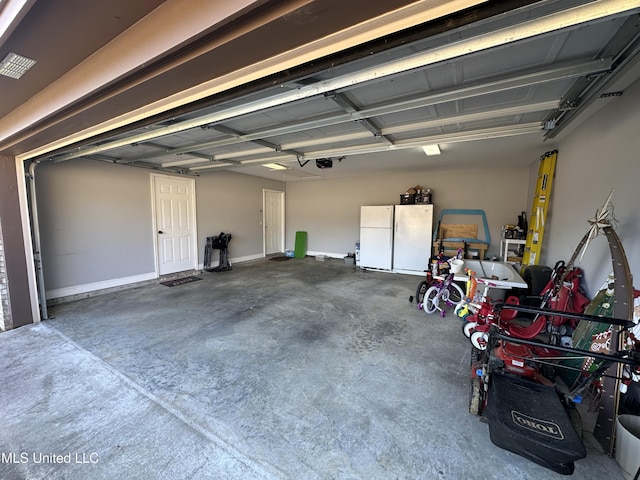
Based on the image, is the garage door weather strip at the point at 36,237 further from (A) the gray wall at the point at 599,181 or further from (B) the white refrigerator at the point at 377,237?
(A) the gray wall at the point at 599,181

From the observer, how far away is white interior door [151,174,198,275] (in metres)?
5.29

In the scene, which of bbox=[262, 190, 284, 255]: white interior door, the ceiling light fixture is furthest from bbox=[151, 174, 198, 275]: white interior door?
the ceiling light fixture

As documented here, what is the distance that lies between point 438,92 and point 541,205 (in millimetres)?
3236

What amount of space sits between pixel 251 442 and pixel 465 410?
1.52 m

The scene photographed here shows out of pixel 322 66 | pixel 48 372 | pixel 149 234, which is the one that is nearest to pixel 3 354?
pixel 48 372

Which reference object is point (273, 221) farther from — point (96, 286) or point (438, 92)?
point (438, 92)

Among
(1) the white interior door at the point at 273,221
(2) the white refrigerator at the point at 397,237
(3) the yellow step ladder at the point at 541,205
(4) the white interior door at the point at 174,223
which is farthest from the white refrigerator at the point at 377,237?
(4) the white interior door at the point at 174,223

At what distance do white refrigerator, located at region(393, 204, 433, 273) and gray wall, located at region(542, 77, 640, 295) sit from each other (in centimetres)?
235

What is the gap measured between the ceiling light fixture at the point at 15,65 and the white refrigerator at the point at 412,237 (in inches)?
230

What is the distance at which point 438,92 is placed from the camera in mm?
2031

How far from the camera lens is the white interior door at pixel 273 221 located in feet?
25.8

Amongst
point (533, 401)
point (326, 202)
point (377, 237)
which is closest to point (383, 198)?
point (377, 237)

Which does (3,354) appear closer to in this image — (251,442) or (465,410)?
(251,442)

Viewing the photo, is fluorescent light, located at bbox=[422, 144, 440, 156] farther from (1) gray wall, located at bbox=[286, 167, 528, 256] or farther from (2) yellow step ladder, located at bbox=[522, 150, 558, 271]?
(1) gray wall, located at bbox=[286, 167, 528, 256]
